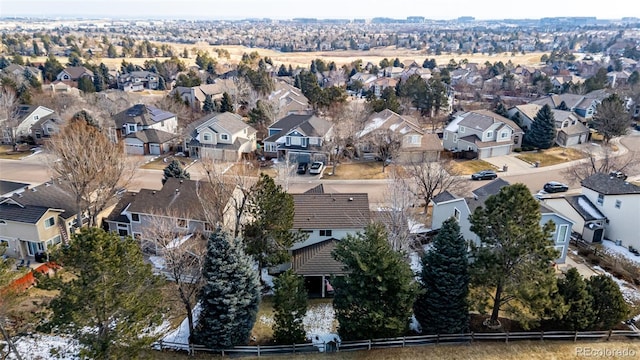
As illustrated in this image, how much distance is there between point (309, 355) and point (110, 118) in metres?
49.0

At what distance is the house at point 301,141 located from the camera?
2073 inches

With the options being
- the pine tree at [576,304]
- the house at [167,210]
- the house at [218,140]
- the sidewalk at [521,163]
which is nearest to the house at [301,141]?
the house at [218,140]

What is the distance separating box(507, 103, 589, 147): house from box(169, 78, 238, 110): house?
1824 inches

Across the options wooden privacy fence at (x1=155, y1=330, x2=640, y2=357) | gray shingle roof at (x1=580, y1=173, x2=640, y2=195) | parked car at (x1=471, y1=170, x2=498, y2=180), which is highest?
gray shingle roof at (x1=580, y1=173, x2=640, y2=195)

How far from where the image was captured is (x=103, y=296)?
707 inches

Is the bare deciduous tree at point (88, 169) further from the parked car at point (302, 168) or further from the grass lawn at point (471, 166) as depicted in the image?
Result: the grass lawn at point (471, 166)

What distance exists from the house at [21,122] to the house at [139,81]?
3848cm

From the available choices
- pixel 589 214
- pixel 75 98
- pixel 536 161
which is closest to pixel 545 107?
pixel 536 161

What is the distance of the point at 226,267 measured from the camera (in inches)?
847

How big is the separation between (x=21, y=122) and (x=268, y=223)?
169 feet

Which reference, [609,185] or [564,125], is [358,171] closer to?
[609,185]

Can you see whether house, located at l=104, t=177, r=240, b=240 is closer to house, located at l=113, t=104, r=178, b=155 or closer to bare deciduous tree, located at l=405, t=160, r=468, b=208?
→ bare deciduous tree, located at l=405, t=160, r=468, b=208

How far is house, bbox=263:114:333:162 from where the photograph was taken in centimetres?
5266

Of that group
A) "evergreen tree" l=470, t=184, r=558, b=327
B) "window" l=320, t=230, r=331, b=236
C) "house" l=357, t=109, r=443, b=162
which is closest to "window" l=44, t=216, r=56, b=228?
"window" l=320, t=230, r=331, b=236
